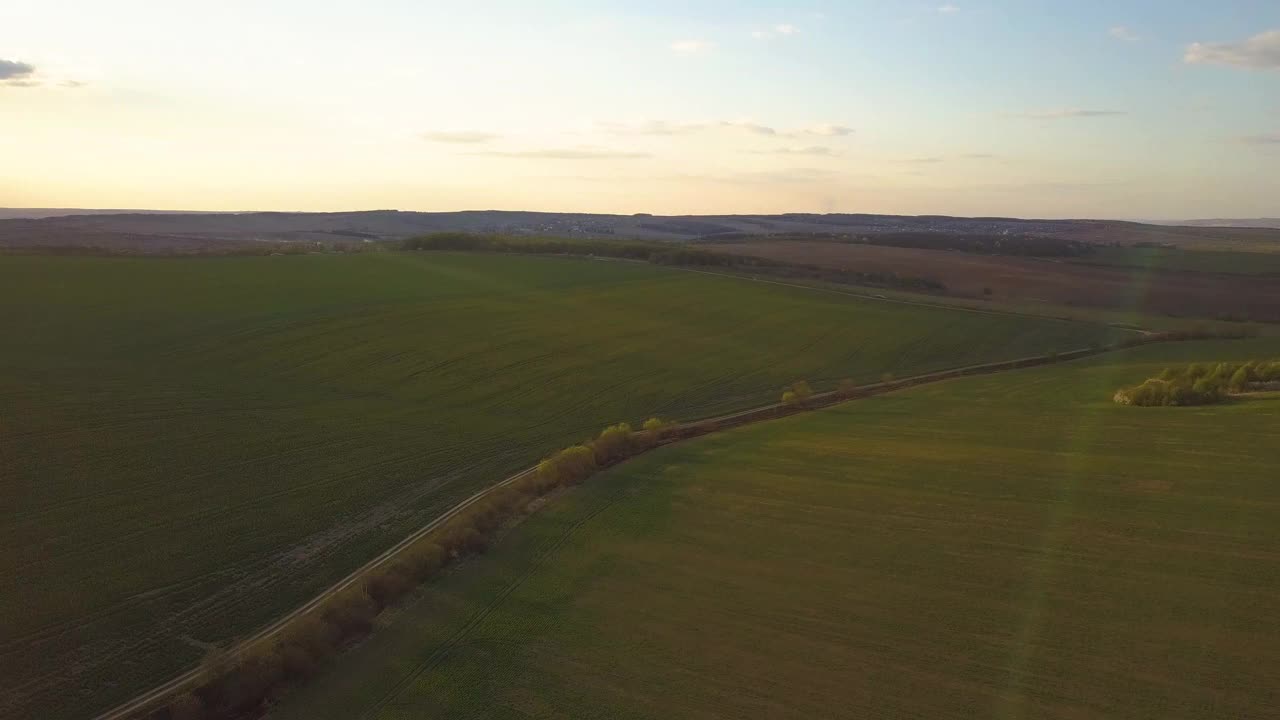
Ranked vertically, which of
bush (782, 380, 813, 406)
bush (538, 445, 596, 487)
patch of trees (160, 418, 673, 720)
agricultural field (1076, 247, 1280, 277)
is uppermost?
agricultural field (1076, 247, 1280, 277)

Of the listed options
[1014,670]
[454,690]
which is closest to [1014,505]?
[1014,670]

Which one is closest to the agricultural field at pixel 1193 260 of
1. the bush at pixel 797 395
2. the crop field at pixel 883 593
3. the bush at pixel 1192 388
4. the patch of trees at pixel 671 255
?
the patch of trees at pixel 671 255

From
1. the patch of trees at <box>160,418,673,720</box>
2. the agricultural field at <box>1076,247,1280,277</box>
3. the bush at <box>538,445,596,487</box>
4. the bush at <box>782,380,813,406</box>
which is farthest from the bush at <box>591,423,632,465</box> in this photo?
the agricultural field at <box>1076,247,1280,277</box>

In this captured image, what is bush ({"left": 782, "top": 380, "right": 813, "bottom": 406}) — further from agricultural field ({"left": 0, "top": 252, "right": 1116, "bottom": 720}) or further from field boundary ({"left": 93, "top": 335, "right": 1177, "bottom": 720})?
agricultural field ({"left": 0, "top": 252, "right": 1116, "bottom": 720})

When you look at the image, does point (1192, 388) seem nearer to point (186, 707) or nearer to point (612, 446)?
point (612, 446)

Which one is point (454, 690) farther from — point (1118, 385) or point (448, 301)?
point (448, 301)

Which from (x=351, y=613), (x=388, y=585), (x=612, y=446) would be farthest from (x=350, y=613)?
(x=612, y=446)
